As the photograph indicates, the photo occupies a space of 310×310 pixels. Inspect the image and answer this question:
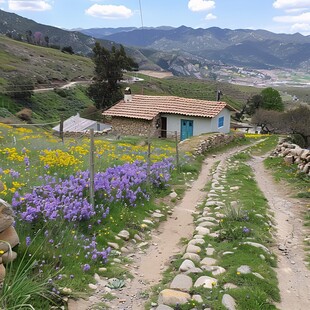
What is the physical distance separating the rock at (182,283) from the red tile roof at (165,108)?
26693 mm

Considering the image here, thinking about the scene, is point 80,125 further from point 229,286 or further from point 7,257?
point 229,286

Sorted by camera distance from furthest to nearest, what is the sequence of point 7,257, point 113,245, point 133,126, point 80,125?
point 80,125
point 133,126
point 113,245
point 7,257

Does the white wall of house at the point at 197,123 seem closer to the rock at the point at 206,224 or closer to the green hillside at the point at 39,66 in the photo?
the rock at the point at 206,224

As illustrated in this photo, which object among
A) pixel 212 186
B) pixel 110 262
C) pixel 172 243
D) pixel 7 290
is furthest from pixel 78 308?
pixel 212 186

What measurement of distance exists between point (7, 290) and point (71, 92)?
77607 mm

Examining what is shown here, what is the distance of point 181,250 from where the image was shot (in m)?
7.88

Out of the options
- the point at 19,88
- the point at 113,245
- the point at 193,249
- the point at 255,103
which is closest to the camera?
the point at 193,249

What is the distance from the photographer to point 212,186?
1444 cm

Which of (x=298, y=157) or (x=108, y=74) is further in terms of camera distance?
(x=108, y=74)

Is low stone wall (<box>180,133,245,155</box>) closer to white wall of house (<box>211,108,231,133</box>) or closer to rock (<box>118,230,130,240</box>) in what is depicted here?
white wall of house (<box>211,108,231,133</box>)

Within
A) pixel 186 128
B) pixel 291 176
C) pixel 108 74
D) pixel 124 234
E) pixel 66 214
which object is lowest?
pixel 186 128

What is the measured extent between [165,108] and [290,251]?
2707 cm

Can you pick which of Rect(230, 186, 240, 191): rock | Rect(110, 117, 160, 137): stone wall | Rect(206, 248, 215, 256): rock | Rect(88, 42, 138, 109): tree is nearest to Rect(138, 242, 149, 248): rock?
Rect(206, 248, 215, 256): rock

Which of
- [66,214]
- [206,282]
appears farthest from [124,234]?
[206,282]
